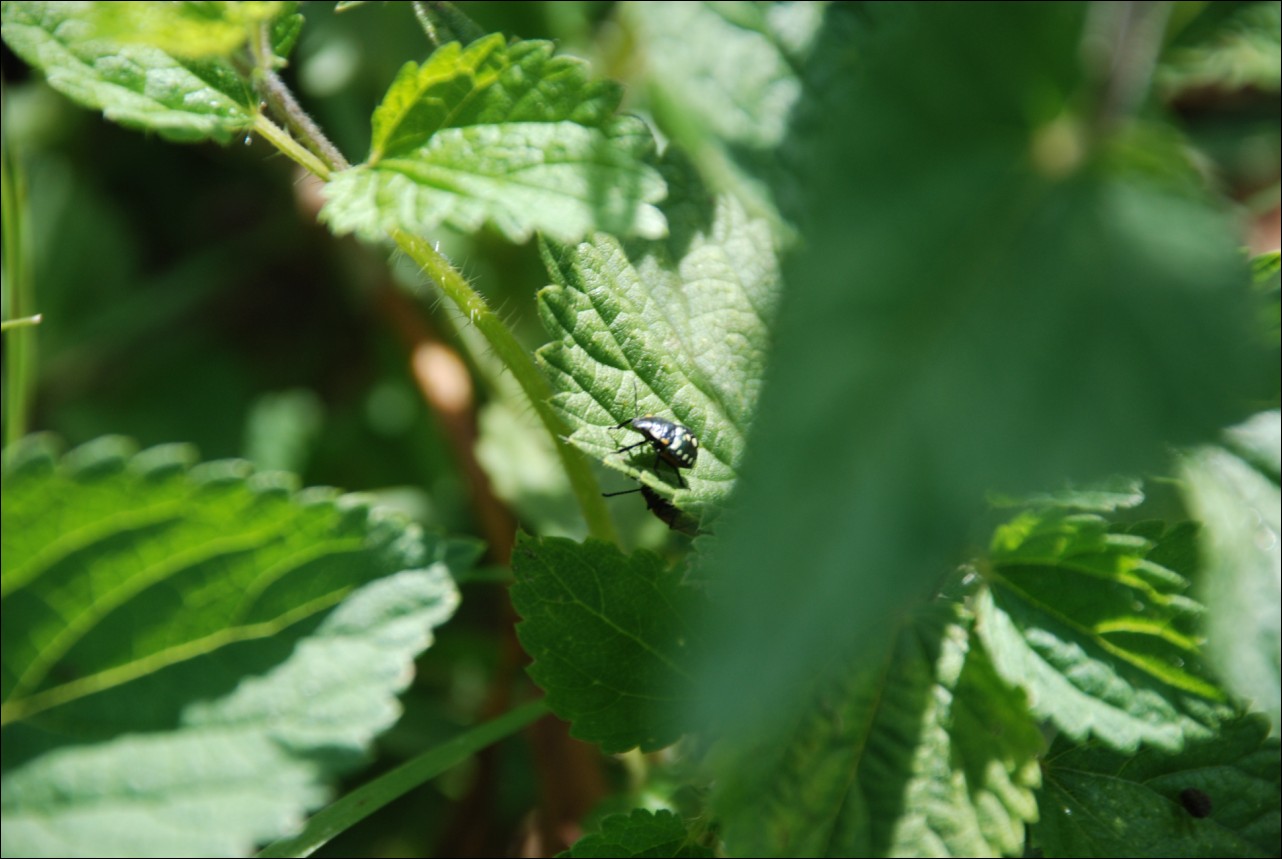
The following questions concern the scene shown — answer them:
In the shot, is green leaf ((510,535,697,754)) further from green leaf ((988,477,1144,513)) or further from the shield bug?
green leaf ((988,477,1144,513))

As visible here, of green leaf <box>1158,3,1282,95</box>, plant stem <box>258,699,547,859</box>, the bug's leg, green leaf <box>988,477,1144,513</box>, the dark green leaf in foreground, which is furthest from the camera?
green leaf <box>1158,3,1282,95</box>

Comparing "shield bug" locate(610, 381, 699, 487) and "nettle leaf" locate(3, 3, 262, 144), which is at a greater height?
"nettle leaf" locate(3, 3, 262, 144)

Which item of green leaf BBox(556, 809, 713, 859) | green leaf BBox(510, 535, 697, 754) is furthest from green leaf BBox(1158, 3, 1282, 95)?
green leaf BBox(556, 809, 713, 859)

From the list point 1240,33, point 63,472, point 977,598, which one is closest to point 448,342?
point 63,472

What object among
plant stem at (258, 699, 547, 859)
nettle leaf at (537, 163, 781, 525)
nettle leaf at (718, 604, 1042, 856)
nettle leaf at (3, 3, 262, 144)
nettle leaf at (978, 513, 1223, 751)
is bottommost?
plant stem at (258, 699, 547, 859)

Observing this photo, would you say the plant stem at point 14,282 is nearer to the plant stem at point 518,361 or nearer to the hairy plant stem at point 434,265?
the hairy plant stem at point 434,265

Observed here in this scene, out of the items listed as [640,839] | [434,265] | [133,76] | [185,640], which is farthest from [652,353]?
[185,640]

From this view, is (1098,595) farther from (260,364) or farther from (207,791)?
(260,364)

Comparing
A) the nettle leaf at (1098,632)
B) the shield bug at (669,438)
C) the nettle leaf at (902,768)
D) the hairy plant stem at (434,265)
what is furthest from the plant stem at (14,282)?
the nettle leaf at (1098,632)
